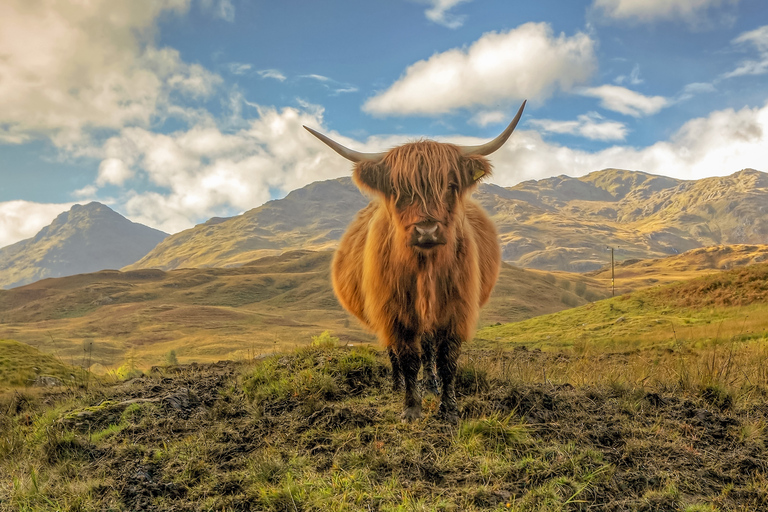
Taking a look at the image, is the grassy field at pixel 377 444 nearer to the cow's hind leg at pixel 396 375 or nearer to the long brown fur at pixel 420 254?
the cow's hind leg at pixel 396 375

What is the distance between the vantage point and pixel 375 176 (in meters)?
4.65

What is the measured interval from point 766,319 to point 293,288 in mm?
91931

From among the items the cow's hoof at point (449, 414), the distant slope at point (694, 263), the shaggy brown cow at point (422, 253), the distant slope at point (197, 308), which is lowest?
the distant slope at point (694, 263)

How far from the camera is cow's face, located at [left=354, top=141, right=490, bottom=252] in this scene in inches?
165

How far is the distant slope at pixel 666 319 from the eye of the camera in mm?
17969

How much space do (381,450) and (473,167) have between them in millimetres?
2759

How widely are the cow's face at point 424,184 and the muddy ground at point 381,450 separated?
1.81 meters

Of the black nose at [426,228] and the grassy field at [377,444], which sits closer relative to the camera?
the grassy field at [377,444]

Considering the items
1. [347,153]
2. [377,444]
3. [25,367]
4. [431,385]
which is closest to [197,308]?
[25,367]

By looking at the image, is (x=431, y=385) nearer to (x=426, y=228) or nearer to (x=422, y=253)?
(x=422, y=253)

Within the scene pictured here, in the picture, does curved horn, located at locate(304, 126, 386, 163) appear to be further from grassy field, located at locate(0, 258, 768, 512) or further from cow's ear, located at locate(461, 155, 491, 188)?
grassy field, located at locate(0, 258, 768, 512)

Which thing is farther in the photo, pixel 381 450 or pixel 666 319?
pixel 666 319

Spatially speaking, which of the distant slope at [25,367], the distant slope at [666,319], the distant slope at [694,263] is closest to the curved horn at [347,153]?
the distant slope at [25,367]

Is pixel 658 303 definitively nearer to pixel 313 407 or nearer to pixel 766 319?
pixel 766 319
